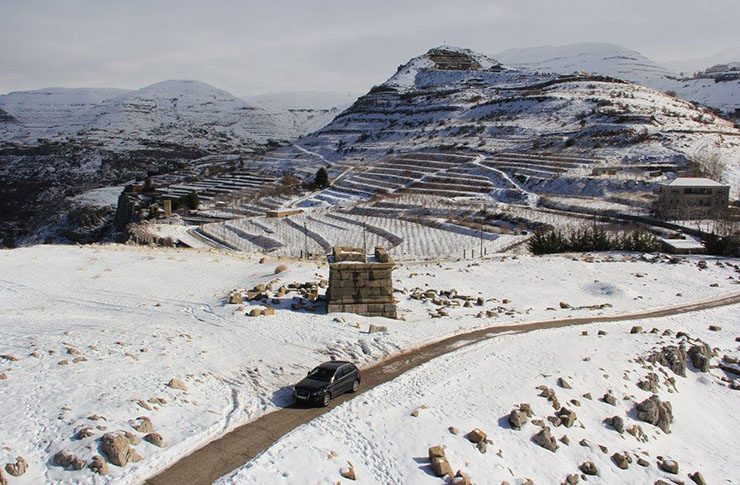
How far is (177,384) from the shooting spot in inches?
464

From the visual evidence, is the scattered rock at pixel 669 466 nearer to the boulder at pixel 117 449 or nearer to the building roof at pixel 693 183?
the boulder at pixel 117 449

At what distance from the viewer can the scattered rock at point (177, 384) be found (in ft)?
38.4

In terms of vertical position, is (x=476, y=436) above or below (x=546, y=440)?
above

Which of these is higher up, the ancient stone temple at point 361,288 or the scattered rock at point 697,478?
the ancient stone temple at point 361,288

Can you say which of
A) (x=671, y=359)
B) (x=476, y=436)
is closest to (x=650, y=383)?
(x=671, y=359)

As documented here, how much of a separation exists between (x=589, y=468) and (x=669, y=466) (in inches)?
75.7

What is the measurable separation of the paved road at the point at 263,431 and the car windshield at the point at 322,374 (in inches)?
20.1

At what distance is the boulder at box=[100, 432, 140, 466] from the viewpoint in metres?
8.93

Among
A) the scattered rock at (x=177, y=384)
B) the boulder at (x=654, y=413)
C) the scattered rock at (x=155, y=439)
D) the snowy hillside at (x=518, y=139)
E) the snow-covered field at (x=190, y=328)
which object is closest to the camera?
the scattered rock at (x=155, y=439)

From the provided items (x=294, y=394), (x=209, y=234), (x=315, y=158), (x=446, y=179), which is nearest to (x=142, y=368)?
(x=294, y=394)

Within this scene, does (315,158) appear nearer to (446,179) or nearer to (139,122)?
(446,179)

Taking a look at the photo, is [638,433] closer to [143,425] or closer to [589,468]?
[589,468]

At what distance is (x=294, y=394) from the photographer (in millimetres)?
11836

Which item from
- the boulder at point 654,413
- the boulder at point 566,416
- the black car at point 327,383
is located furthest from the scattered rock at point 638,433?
the black car at point 327,383
